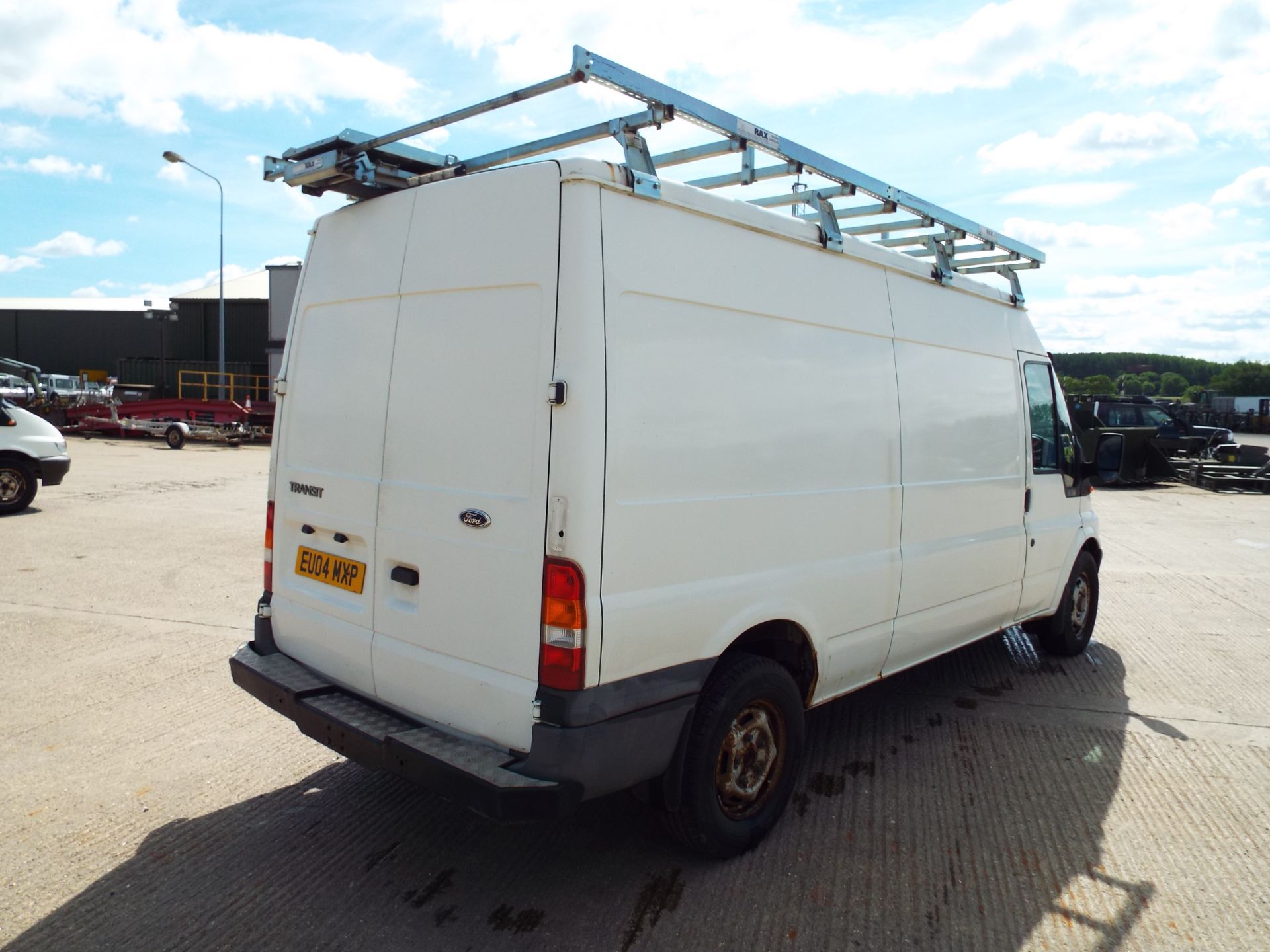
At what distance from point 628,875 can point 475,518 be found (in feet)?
4.83

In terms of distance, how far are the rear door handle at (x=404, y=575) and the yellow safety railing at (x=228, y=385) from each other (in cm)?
3563

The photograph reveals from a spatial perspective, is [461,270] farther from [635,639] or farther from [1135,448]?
[1135,448]

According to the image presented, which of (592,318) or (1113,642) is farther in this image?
(1113,642)

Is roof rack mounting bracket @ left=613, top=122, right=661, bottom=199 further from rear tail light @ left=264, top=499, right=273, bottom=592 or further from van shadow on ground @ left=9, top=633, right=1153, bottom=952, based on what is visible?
van shadow on ground @ left=9, top=633, right=1153, bottom=952

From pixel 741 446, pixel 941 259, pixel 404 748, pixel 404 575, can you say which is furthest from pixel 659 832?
pixel 941 259

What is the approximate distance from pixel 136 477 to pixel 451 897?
14.6 m

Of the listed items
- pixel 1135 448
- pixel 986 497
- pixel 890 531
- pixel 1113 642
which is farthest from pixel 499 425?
pixel 1135 448

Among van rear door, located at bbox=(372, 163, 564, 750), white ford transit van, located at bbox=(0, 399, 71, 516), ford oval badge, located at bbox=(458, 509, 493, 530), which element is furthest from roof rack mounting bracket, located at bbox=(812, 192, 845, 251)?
white ford transit van, located at bbox=(0, 399, 71, 516)

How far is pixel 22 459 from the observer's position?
Result: 10.9m

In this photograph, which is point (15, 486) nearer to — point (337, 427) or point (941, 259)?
point (337, 427)

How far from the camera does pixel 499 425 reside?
2.92 metres

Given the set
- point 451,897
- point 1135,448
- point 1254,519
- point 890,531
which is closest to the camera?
point 451,897

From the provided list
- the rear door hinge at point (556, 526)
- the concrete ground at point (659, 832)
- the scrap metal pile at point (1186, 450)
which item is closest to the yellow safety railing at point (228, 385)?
the scrap metal pile at point (1186, 450)

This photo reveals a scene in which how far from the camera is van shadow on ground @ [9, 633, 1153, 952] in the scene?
287 cm
